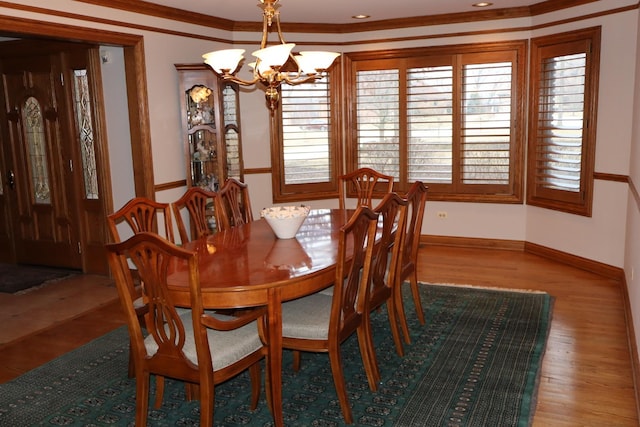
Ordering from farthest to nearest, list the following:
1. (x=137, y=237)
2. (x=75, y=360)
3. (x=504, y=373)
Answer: (x=75, y=360)
(x=504, y=373)
(x=137, y=237)

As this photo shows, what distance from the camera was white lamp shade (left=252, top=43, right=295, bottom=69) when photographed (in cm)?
314

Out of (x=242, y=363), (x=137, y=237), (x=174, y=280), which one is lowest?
(x=242, y=363)

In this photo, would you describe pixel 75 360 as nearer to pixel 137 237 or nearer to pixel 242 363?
pixel 242 363

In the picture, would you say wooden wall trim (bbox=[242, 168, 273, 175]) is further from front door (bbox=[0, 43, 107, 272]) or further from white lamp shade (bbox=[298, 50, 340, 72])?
white lamp shade (bbox=[298, 50, 340, 72])

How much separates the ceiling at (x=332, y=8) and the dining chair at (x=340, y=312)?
308 centimetres

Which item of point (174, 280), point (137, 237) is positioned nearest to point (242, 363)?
point (174, 280)

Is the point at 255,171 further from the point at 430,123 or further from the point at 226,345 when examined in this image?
the point at 226,345

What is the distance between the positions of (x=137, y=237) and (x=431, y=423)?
1.66 metres

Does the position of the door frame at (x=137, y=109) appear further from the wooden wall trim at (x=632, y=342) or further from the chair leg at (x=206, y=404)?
the wooden wall trim at (x=632, y=342)

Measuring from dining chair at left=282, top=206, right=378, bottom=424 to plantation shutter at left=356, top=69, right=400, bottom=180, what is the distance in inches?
150

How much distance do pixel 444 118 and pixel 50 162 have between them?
416 centimetres

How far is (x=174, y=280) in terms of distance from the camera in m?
2.67

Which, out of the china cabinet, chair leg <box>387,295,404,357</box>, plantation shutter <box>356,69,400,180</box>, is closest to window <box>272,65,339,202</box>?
plantation shutter <box>356,69,400,180</box>

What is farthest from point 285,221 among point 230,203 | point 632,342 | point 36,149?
point 36,149
